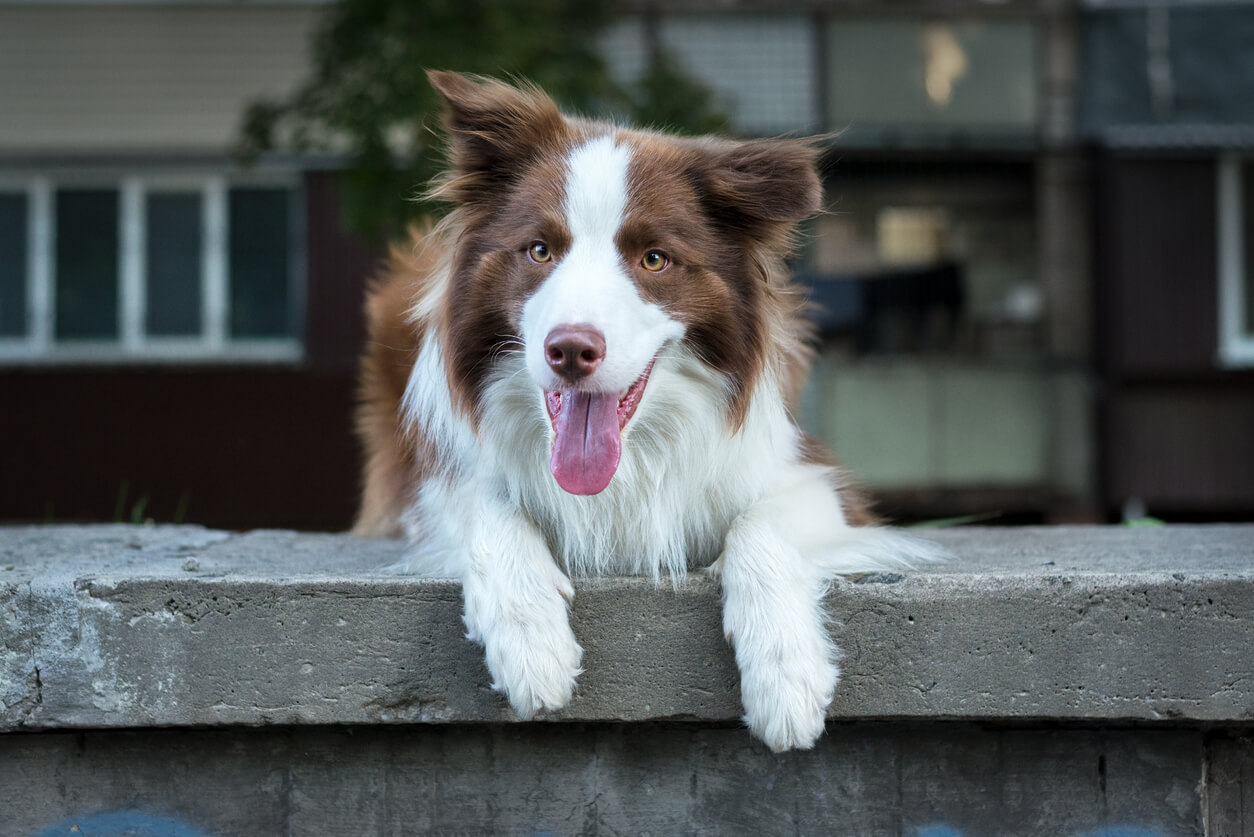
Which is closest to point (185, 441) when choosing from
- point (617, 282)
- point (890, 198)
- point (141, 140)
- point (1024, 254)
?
point (141, 140)

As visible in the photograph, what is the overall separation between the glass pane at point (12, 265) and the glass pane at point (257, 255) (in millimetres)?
2045

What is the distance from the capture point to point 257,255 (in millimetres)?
10789

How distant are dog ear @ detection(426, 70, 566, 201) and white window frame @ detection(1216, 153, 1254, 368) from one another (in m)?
9.84

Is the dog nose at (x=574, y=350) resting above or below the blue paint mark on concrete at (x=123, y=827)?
above

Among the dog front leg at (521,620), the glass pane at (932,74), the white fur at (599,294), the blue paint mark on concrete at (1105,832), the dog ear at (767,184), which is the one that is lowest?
the blue paint mark on concrete at (1105,832)

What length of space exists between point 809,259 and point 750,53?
2159 mm

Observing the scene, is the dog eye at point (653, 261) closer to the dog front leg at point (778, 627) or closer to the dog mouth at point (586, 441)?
the dog mouth at point (586, 441)

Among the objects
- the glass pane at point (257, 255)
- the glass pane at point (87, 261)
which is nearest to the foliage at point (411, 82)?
the glass pane at point (257, 255)

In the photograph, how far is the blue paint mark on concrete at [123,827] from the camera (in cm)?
268

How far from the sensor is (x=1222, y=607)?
8.39 ft

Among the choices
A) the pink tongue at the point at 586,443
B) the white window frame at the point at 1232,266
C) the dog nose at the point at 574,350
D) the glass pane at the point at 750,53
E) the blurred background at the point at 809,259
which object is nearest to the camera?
the dog nose at the point at 574,350

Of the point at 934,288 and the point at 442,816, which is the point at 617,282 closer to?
the point at 442,816

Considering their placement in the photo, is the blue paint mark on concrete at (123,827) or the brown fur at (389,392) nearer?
the blue paint mark on concrete at (123,827)

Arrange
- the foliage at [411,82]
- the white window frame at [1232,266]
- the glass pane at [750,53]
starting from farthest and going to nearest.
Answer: the glass pane at [750,53] → the white window frame at [1232,266] → the foliage at [411,82]
